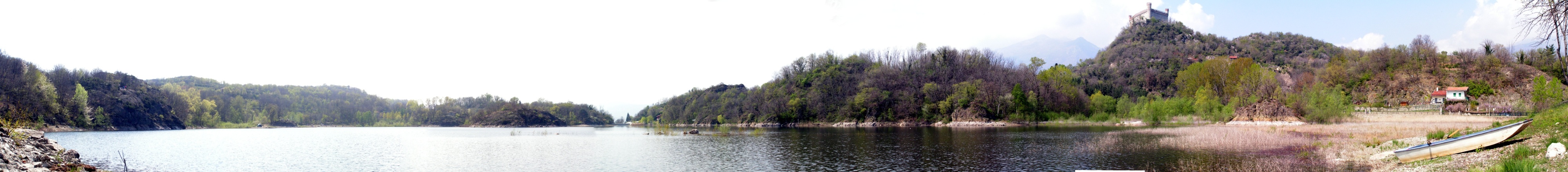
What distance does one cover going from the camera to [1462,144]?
16.0 metres

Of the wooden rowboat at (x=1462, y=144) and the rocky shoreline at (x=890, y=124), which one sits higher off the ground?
the wooden rowboat at (x=1462, y=144)

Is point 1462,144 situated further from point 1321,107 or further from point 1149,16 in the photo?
point 1149,16

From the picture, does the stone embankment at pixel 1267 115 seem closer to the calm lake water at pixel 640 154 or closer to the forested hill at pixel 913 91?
the calm lake water at pixel 640 154

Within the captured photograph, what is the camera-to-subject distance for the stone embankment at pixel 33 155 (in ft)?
53.6

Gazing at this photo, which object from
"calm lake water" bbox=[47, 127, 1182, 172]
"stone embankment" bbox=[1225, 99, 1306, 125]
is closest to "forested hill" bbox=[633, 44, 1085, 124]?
"stone embankment" bbox=[1225, 99, 1306, 125]

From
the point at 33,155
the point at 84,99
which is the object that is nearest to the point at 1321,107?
the point at 33,155

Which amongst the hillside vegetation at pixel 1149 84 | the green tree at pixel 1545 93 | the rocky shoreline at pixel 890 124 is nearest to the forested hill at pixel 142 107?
the green tree at pixel 1545 93

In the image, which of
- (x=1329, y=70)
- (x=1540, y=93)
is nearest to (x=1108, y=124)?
(x=1540, y=93)

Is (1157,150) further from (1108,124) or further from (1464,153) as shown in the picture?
(1108,124)

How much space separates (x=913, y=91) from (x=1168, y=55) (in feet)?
220

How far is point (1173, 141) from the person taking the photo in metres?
32.8

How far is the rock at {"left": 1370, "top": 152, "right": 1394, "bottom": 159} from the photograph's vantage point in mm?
19234

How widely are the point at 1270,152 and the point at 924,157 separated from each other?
12.4 metres

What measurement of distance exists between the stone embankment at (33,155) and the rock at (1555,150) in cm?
3041
